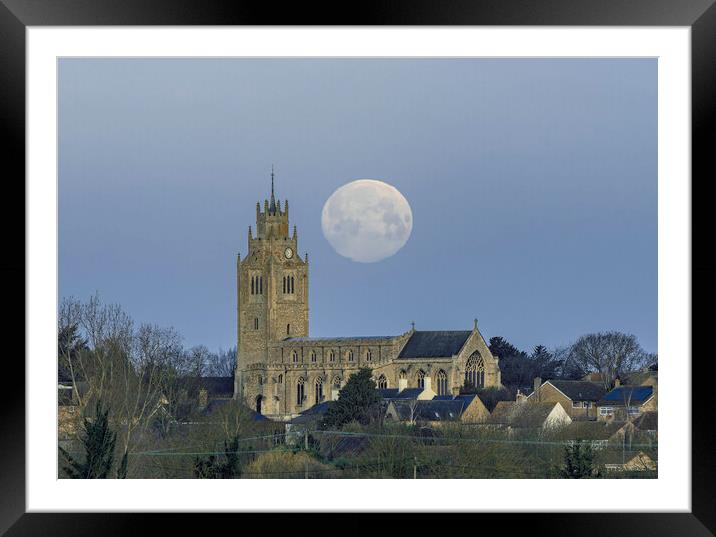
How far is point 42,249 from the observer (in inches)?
101

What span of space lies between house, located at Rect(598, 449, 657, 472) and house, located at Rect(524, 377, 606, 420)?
23.2ft

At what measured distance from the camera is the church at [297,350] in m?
41.6

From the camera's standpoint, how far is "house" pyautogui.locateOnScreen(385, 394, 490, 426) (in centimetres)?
3062

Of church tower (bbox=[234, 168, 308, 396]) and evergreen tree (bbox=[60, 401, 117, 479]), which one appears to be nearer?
evergreen tree (bbox=[60, 401, 117, 479])

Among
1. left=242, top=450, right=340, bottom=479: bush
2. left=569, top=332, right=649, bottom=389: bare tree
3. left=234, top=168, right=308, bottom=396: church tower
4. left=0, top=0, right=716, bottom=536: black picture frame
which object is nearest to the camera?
left=0, top=0, right=716, bottom=536: black picture frame

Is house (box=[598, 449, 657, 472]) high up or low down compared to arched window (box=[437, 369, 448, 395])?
up

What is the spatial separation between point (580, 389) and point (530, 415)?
6.58ft

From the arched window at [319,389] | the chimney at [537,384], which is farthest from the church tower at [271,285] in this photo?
the chimney at [537,384]

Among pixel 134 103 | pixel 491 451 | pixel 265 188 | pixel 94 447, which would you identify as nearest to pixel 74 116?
pixel 134 103

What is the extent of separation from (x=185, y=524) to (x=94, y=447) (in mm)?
8957

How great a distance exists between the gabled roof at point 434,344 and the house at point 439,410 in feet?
22.2

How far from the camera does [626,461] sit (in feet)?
69.9

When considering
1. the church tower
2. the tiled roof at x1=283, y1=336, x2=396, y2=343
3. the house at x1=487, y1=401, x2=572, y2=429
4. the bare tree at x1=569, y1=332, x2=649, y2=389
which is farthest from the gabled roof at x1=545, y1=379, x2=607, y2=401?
the church tower

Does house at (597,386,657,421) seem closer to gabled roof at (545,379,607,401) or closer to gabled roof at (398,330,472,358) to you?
gabled roof at (545,379,607,401)
